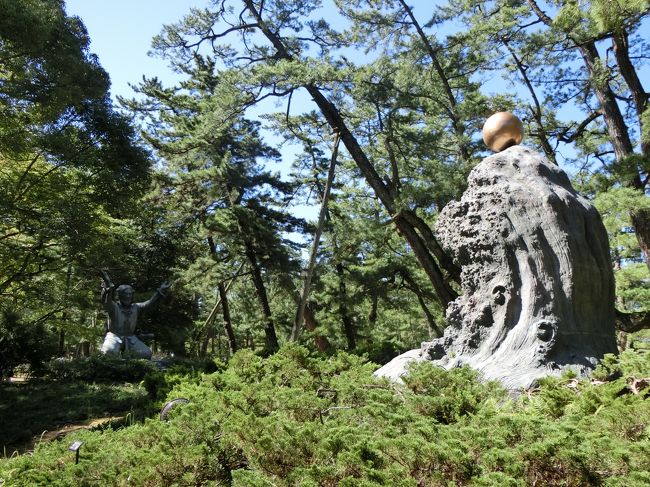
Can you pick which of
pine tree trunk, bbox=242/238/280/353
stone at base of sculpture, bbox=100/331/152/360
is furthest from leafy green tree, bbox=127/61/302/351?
stone at base of sculpture, bbox=100/331/152/360

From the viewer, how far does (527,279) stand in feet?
14.7

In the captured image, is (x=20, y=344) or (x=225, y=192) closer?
(x=20, y=344)

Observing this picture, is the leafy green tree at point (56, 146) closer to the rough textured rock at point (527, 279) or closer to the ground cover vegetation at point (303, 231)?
the ground cover vegetation at point (303, 231)

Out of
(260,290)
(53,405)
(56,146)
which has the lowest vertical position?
(53,405)

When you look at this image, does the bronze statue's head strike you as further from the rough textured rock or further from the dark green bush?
the rough textured rock

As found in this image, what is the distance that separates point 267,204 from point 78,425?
839cm

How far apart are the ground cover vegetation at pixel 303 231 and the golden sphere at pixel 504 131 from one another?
2668 mm

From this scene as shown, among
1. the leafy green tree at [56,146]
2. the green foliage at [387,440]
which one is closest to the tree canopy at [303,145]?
the leafy green tree at [56,146]

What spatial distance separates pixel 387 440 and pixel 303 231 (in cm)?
1262

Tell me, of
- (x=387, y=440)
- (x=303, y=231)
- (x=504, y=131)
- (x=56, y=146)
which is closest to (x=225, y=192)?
(x=303, y=231)

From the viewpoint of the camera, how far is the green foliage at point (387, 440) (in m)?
2.10

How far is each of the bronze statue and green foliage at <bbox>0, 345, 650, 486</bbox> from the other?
32.5ft

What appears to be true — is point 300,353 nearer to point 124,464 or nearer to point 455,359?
point 455,359

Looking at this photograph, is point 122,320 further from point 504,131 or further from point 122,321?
point 504,131
